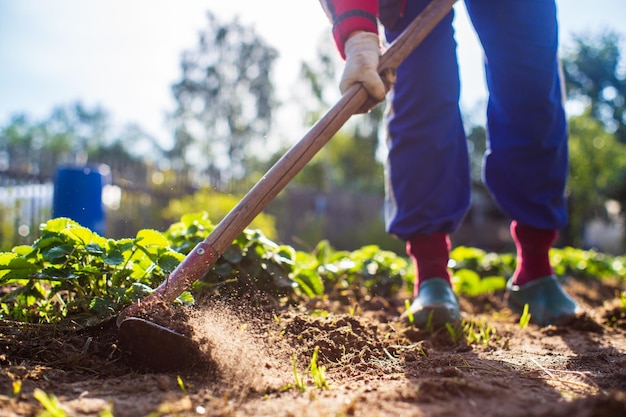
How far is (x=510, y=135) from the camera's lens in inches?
100

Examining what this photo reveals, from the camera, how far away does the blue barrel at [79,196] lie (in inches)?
109

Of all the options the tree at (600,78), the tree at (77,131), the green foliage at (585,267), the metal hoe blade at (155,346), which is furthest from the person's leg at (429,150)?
the tree at (77,131)

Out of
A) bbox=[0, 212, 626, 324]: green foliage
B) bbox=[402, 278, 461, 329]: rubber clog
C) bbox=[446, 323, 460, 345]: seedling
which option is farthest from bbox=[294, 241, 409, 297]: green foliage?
bbox=[446, 323, 460, 345]: seedling

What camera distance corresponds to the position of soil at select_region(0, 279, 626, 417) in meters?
1.10

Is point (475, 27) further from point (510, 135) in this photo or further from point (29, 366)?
point (29, 366)

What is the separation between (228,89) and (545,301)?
2571 cm

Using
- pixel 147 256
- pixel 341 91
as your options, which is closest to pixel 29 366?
pixel 147 256

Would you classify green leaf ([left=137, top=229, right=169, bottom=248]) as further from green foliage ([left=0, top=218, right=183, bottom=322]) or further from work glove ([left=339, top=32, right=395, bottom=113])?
work glove ([left=339, top=32, right=395, bottom=113])

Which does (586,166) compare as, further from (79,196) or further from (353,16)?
(79,196)

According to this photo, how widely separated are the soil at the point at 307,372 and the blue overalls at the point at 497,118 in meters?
0.63

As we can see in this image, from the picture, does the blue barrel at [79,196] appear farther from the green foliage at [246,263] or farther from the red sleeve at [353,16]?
the red sleeve at [353,16]

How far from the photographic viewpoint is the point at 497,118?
260cm

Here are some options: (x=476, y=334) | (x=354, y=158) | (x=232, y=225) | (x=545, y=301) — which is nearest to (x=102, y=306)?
(x=232, y=225)

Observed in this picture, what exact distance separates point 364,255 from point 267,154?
3115 cm
